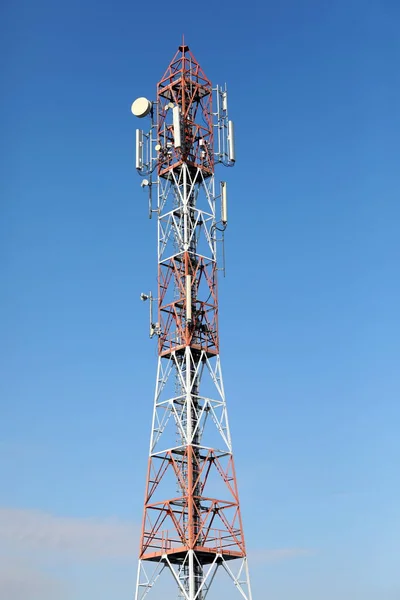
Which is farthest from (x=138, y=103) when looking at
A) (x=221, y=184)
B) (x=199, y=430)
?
(x=199, y=430)

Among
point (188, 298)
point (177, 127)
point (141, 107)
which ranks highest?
point (141, 107)

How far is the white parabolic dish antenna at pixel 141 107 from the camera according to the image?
4215 inches

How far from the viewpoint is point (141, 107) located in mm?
107312

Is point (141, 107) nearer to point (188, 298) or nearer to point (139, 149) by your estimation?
point (139, 149)

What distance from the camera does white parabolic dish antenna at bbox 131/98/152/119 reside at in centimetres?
10706

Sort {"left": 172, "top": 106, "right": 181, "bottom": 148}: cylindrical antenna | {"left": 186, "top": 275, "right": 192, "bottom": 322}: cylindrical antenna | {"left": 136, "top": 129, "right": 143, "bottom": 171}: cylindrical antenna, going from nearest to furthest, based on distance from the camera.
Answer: {"left": 186, "top": 275, "right": 192, "bottom": 322}: cylindrical antenna, {"left": 172, "top": 106, "right": 181, "bottom": 148}: cylindrical antenna, {"left": 136, "top": 129, "right": 143, "bottom": 171}: cylindrical antenna

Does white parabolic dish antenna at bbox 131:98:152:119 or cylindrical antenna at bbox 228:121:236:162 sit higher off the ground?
white parabolic dish antenna at bbox 131:98:152:119

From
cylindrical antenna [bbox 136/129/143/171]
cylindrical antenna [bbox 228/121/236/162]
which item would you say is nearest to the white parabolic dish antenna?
cylindrical antenna [bbox 136/129/143/171]

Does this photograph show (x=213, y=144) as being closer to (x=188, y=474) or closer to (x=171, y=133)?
(x=171, y=133)

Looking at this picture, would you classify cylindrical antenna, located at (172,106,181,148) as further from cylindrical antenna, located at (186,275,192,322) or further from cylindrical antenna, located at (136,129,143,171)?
cylindrical antenna, located at (186,275,192,322)

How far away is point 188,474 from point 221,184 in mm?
30299

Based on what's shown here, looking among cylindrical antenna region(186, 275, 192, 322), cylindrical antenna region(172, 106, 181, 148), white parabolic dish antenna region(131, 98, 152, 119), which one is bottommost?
cylindrical antenna region(186, 275, 192, 322)

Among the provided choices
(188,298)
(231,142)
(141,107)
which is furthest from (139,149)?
(188,298)

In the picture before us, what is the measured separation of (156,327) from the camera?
10069 cm
